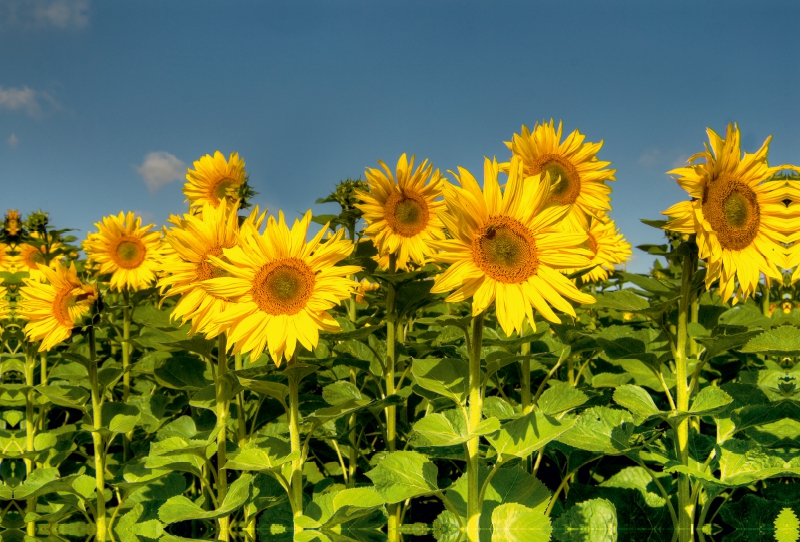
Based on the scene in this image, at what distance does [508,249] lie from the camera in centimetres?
204

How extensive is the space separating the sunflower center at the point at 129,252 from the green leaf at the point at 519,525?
409 centimetres

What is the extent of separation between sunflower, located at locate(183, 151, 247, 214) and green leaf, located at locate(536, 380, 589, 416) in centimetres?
308

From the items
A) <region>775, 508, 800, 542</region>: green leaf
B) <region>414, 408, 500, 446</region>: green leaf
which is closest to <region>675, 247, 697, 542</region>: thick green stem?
<region>775, 508, 800, 542</region>: green leaf

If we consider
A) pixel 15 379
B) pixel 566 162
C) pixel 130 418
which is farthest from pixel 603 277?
pixel 15 379

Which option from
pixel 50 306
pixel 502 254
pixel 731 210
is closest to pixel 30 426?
pixel 50 306

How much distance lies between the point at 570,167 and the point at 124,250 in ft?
12.6

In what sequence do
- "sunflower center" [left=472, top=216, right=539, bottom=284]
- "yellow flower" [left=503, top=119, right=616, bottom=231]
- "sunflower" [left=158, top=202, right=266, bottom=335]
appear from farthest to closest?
1. "yellow flower" [left=503, top=119, right=616, bottom=231]
2. "sunflower" [left=158, top=202, right=266, bottom=335]
3. "sunflower center" [left=472, top=216, right=539, bottom=284]

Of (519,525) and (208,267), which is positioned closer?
(519,525)

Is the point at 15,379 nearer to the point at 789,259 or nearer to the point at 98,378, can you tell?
the point at 98,378

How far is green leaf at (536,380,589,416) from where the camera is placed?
2.35 m

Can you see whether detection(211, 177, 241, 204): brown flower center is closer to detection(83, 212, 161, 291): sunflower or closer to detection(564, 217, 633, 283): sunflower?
detection(83, 212, 161, 291): sunflower

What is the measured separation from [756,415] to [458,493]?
1.28 metres

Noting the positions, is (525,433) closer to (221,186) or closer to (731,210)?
(731,210)

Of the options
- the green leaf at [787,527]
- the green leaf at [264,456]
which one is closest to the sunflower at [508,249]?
the green leaf at [264,456]
